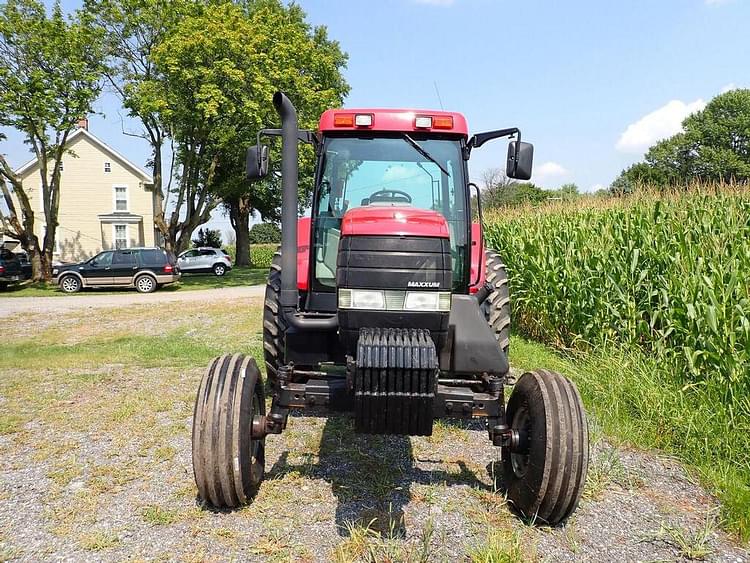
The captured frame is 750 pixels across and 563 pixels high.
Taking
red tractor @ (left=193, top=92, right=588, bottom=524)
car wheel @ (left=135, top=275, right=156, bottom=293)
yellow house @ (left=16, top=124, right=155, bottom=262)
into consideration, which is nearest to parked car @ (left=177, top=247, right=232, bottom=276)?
yellow house @ (left=16, top=124, right=155, bottom=262)

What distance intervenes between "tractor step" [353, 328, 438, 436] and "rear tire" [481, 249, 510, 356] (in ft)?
6.37

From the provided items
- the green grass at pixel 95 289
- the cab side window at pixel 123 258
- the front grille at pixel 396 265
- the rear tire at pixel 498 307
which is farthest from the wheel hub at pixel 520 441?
the cab side window at pixel 123 258

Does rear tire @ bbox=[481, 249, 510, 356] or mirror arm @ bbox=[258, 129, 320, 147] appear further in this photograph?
rear tire @ bbox=[481, 249, 510, 356]

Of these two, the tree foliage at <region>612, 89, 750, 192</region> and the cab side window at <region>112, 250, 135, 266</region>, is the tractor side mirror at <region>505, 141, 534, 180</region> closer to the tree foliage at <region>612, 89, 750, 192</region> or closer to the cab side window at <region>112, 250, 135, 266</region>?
the cab side window at <region>112, 250, 135, 266</region>

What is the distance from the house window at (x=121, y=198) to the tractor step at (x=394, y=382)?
31343mm

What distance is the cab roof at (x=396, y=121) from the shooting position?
362 cm

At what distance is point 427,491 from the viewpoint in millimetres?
3322

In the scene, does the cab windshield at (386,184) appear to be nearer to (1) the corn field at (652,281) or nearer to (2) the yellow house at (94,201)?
(1) the corn field at (652,281)

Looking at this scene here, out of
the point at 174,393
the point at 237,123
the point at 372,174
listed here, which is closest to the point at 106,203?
the point at 237,123

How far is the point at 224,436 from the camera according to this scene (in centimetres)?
278

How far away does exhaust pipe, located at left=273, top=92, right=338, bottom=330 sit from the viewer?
303 cm

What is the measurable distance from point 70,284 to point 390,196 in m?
16.7

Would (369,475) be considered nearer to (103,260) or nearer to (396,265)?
(396,265)

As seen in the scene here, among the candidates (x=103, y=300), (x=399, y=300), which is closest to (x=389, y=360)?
(x=399, y=300)
